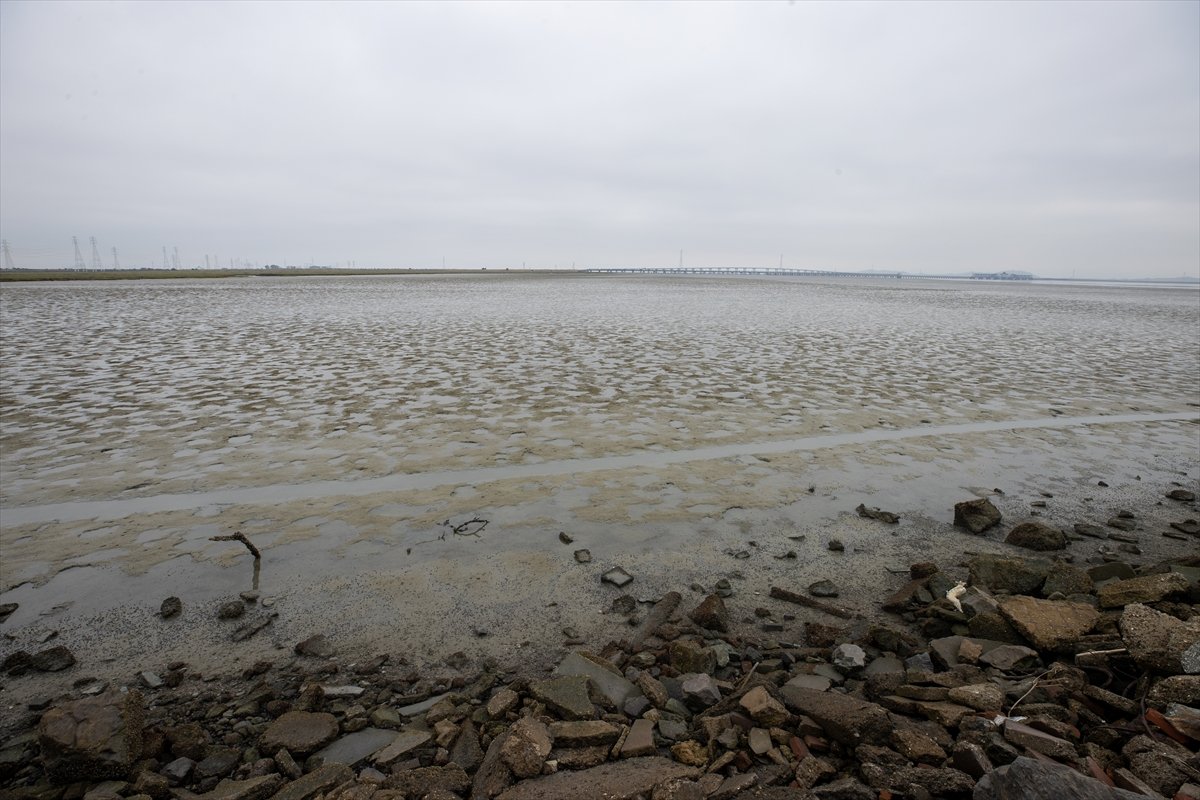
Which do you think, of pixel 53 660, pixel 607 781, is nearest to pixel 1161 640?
pixel 607 781

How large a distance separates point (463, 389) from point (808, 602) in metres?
10.2

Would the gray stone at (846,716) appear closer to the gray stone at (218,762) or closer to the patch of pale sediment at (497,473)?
the gray stone at (218,762)

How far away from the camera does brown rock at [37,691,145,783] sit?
11.3 ft

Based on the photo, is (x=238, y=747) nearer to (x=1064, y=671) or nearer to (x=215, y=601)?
(x=215, y=601)

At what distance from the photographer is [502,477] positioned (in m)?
8.64

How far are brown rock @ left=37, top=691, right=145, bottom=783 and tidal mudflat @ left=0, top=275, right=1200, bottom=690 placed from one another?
3.32 feet

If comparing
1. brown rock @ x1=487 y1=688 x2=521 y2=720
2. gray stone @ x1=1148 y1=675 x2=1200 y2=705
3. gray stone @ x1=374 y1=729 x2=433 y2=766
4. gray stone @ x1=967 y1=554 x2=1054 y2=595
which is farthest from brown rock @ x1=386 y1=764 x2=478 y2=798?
gray stone @ x1=967 y1=554 x2=1054 y2=595

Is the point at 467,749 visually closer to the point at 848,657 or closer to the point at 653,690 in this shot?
the point at 653,690

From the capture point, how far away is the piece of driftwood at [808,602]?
5.35 meters

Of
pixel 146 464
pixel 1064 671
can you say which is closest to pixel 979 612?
pixel 1064 671

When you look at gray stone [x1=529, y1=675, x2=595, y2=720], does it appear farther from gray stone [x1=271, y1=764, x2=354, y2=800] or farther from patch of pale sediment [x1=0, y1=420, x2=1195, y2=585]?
patch of pale sediment [x1=0, y1=420, x2=1195, y2=585]

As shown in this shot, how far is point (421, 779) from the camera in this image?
341 centimetres

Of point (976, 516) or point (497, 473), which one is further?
point (497, 473)

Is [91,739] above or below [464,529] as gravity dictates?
above
